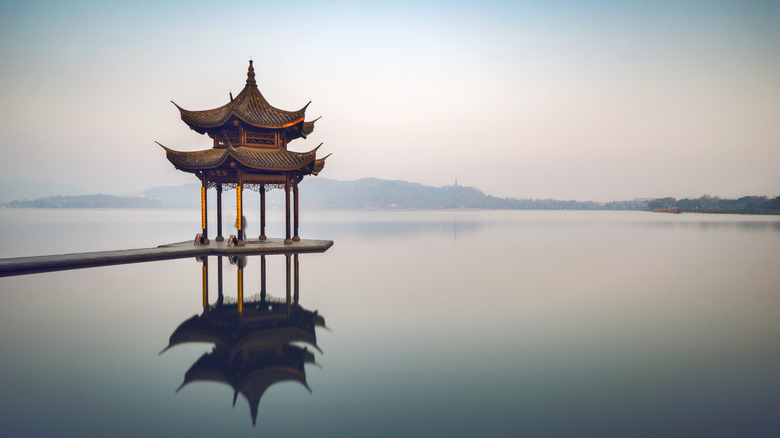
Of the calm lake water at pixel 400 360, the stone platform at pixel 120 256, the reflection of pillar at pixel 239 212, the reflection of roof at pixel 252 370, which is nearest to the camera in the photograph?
the calm lake water at pixel 400 360

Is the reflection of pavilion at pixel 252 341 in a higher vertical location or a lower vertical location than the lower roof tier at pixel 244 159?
lower

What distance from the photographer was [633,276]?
17281 mm

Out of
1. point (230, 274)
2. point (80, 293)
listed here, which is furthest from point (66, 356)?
point (230, 274)

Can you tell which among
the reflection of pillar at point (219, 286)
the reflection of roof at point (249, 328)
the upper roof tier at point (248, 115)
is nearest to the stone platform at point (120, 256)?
the reflection of pillar at point (219, 286)

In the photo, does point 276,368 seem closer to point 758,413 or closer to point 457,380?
point 457,380

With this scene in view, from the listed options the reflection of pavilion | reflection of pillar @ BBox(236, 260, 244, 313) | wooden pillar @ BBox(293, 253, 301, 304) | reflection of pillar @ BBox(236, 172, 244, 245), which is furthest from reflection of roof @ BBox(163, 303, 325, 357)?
reflection of pillar @ BBox(236, 172, 244, 245)

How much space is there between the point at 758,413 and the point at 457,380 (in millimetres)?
3907

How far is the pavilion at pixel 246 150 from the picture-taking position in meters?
21.5

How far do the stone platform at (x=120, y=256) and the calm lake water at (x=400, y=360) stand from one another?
5.07 ft

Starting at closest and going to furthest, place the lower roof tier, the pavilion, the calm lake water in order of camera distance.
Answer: the calm lake water
the lower roof tier
the pavilion

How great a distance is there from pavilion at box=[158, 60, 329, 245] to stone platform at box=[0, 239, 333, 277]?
149cm

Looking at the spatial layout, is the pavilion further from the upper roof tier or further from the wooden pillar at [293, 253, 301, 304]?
the wooden pillar at [293, 253, 301, 304]

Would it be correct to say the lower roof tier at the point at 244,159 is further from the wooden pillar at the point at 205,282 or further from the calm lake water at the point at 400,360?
the calm lake water at the point at 400,360

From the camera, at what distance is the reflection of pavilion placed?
6.36 meters
